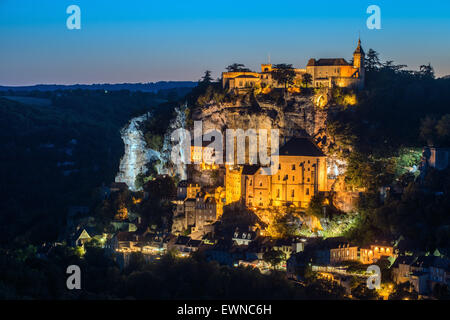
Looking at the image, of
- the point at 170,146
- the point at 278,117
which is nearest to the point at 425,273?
the point at 278,117

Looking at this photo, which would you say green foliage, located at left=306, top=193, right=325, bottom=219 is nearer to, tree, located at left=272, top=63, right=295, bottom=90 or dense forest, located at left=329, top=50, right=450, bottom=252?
dense forest, located at left=329, top=50, right=450, bottom=252

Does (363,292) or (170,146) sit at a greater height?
(170,146)

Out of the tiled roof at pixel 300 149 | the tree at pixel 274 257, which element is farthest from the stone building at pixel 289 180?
the tree at pixel 274 257

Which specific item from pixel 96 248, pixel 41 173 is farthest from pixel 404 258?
pixel 41 173

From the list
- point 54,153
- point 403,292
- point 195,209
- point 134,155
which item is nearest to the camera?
point 403,292

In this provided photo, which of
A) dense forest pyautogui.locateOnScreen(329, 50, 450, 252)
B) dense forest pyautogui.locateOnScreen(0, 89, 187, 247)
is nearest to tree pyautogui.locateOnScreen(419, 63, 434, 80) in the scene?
dense forest pyautogui.locateOnScreen(329, 50, 450, 252)

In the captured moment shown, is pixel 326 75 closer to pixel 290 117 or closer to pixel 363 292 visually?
pixel 290 117

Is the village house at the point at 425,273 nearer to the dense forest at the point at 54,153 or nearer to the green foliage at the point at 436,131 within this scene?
the green foliage at the point at 436,131
